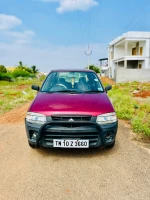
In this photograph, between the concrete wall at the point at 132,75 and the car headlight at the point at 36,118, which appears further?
the concrete wall at the point at 132,75

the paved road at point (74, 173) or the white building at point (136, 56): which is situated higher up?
the white building at point (136, 56)

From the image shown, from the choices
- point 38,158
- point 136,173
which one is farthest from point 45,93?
point 136,173

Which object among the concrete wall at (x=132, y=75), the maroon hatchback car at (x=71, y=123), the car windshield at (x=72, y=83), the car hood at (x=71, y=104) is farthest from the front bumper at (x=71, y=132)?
the concrete wall at (x=132, y=75)

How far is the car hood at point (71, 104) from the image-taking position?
10.8 feet

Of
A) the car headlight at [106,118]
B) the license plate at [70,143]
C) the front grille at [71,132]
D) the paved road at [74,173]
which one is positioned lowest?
the paved road at [74,173]

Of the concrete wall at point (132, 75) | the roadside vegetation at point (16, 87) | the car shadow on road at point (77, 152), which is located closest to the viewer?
the car shadow on road at point (77, 152)

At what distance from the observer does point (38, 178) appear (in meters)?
2.92

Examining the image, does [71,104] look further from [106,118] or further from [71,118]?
[106,118]

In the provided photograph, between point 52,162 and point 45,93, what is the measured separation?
1.41 m

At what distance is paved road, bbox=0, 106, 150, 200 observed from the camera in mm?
2564

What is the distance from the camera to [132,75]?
22.0 m

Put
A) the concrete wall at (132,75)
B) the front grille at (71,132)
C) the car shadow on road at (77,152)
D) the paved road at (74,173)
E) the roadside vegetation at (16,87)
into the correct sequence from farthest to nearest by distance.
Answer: the concrete wall at (132,75) < the roadside vegetation at (16,87) < the car shadow on road at (77,152) < the front grille at (71,132) < the paved road at (74,173)

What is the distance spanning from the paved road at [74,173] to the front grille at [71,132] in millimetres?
405

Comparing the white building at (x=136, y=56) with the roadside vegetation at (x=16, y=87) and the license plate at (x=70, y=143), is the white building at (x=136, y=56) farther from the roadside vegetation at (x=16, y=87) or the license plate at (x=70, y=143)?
the license plate at (x=70, y=143)
